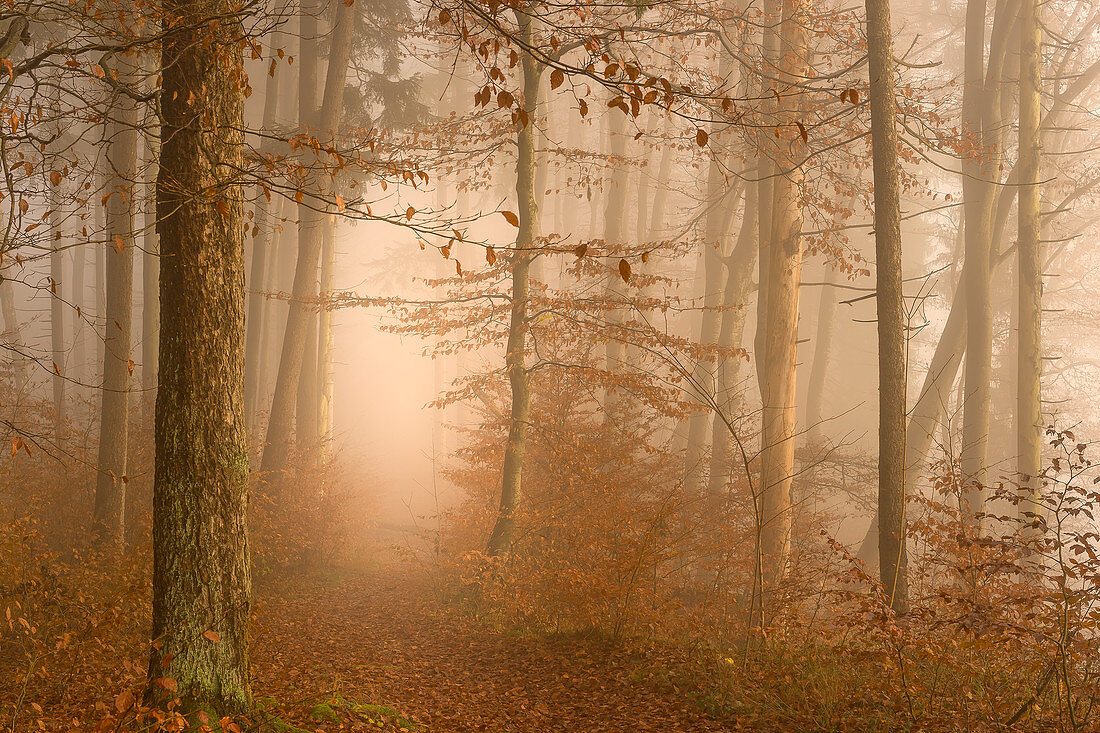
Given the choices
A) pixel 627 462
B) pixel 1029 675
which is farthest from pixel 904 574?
pixel 627 462

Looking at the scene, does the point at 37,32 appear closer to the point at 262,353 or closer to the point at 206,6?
the point at 262,353

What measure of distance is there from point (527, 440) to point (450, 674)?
4.94m

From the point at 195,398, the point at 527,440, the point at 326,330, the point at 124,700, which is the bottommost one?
the point at 124,700

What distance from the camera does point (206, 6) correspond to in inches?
166

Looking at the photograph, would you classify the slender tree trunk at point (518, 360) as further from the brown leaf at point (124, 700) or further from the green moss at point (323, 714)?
the brown leaf at point (124, 700)

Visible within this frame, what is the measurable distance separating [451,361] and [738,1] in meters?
21.8

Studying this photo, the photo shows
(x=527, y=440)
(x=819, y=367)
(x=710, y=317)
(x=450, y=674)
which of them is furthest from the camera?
(x=819, y=367)

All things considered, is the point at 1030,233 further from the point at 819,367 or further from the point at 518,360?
the point at 518,360

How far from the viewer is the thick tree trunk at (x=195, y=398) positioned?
13.9 feet

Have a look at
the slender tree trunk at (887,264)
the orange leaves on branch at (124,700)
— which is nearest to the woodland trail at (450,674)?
the orange leaves on branch at (124,700)

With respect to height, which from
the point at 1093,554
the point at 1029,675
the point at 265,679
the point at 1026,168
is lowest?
the point at 265,679

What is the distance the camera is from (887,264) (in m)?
7.50

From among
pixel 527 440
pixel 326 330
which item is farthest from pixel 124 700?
pixel 326 330

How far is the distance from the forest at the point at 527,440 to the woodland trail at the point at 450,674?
0.19 ft
